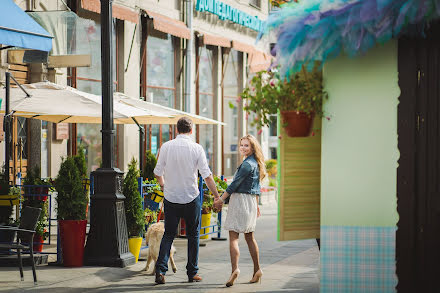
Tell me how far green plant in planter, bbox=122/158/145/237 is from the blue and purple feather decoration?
5.08 metres

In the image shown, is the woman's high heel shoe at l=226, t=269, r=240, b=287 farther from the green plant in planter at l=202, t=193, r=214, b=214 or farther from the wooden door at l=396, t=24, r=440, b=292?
the green plant in planter at l=202, t=193, r=214, b=214

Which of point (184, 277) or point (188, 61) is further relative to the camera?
point (188, 61)

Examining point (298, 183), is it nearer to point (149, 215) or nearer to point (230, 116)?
point (149, 215)

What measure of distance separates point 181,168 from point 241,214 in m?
0.89

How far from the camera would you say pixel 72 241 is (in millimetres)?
9938

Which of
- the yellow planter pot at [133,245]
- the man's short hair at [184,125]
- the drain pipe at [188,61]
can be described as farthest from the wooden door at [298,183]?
the drain pipe at [188,61]

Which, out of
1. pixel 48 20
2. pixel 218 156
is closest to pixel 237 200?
pixel 48 20

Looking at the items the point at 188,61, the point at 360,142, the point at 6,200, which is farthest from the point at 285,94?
the point at 188,61

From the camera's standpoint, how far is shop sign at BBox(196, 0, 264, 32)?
2364 cm

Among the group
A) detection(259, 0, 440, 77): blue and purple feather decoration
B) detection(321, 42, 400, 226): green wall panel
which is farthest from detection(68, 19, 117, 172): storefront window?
detection(321, 42, 400, 226): green wall panel

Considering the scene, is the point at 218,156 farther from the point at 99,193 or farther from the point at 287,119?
the point at 287,119

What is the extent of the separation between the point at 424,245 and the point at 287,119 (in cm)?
153

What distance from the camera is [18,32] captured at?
9.41 m

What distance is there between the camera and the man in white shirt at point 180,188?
8.86 m
